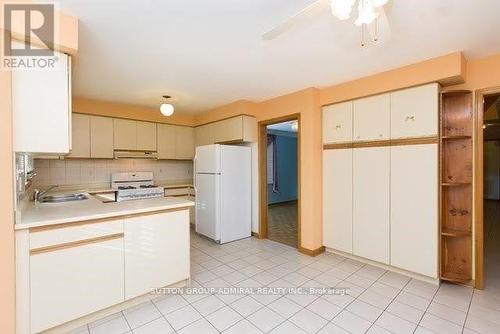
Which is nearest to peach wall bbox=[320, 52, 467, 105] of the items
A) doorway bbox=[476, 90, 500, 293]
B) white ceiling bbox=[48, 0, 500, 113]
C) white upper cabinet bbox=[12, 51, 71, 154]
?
white ceiling bbox=[48, 0, 500, 113]

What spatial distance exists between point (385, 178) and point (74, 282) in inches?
126

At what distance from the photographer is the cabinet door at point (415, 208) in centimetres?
251

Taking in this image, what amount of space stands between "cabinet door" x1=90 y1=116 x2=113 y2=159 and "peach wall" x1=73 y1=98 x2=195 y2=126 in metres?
0.13

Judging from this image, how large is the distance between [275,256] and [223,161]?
1655 mm

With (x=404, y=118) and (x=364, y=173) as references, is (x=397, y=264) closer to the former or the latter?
(x=364, y=173)

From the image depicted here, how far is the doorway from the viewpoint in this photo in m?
2.44

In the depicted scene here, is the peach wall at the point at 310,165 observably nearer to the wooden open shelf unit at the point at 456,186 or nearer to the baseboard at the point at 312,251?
the baseboard at the point at 312,251

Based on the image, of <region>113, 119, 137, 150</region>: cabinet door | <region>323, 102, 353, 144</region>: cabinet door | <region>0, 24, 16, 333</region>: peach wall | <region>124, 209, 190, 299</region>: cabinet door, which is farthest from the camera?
<region>113, 119, 137, 150</region>: cabinet door

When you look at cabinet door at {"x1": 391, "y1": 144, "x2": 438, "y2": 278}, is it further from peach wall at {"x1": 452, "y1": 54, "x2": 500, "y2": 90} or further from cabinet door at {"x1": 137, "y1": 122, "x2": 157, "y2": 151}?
cabinet door at {"x1": 137, "y1": 122, "x2": 157, "y2": 151}

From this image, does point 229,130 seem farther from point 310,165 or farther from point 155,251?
point 155,251

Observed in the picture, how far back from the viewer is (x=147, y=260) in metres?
2.21

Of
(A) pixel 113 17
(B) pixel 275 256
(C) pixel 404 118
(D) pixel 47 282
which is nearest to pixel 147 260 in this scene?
(D) pixel 47 282

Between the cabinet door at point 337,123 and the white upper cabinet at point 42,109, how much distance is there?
294 cm

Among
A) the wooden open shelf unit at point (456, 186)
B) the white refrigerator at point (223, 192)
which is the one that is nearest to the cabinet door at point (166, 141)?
the white refrigerator at point (223, 192)
